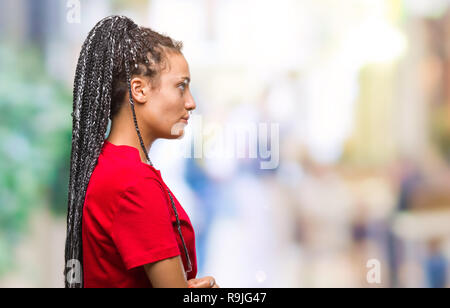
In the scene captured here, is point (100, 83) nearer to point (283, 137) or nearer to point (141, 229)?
point (141, 229)

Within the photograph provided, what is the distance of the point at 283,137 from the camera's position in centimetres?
291

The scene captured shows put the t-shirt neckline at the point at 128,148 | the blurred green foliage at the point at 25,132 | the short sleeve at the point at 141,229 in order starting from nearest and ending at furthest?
the short sleeve at the point at 141,229
the t-shirt neckline at the point at 128,148
the blurred green foliage at the point at 25,132

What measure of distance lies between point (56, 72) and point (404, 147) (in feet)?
7.12

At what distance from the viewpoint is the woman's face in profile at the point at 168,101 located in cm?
102

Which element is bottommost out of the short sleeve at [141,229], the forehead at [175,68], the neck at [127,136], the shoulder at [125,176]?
the short sleeve at [141,229]

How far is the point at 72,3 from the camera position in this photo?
2.41m

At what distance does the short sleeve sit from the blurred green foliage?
2.00 metres

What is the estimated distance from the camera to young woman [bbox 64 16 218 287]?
0.95 metres

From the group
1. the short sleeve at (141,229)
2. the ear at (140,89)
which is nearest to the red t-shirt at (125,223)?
the short sleeve at (141,229)

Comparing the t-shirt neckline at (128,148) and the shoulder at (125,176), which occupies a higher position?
the t-shirt neckline at (128,148)

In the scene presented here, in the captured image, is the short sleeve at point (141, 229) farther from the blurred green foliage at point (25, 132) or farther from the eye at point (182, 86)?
the blurred green foliage at point (25, 132)

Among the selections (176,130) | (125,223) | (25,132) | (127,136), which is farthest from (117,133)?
(25,132)
